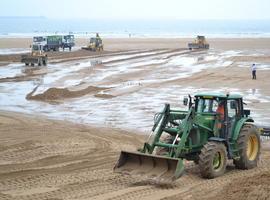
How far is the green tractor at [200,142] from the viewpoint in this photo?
11.0 meters

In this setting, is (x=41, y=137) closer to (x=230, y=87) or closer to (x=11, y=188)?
(x=11, y=188)

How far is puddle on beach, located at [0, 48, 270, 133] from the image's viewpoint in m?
21.9

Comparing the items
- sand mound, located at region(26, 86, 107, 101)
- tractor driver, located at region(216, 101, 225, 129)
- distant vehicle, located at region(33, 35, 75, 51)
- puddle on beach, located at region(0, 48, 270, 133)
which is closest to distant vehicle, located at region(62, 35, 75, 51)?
distant vehicle, located at region(33, 35, 75, 51)

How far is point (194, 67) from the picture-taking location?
143ft

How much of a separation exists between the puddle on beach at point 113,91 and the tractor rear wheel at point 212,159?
7.47 m

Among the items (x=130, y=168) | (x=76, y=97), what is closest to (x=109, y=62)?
(x=76, y=97)

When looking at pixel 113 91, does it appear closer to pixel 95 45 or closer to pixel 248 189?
pixel 248 189

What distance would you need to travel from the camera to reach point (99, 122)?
20.5 metres

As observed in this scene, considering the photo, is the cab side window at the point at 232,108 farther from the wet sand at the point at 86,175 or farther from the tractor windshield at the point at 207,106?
the wet sand at the point at 86,175

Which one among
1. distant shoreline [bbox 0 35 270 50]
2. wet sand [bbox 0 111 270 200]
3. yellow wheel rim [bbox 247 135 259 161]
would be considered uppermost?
distant shoreline [bbox 0 35 270 50]

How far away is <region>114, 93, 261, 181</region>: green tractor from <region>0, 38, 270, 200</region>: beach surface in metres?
0.29

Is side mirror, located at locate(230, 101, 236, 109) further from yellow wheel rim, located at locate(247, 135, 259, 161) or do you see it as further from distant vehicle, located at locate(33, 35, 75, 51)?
distant vehicle, located at locate(33, 35, 75, 51)

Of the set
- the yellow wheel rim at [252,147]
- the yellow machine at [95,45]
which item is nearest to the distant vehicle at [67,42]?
the yellow machine at [95,45]

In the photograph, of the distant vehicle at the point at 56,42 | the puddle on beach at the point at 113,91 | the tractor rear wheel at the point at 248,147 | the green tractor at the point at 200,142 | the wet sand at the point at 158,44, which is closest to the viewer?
the green tractor at the point at 200,142
